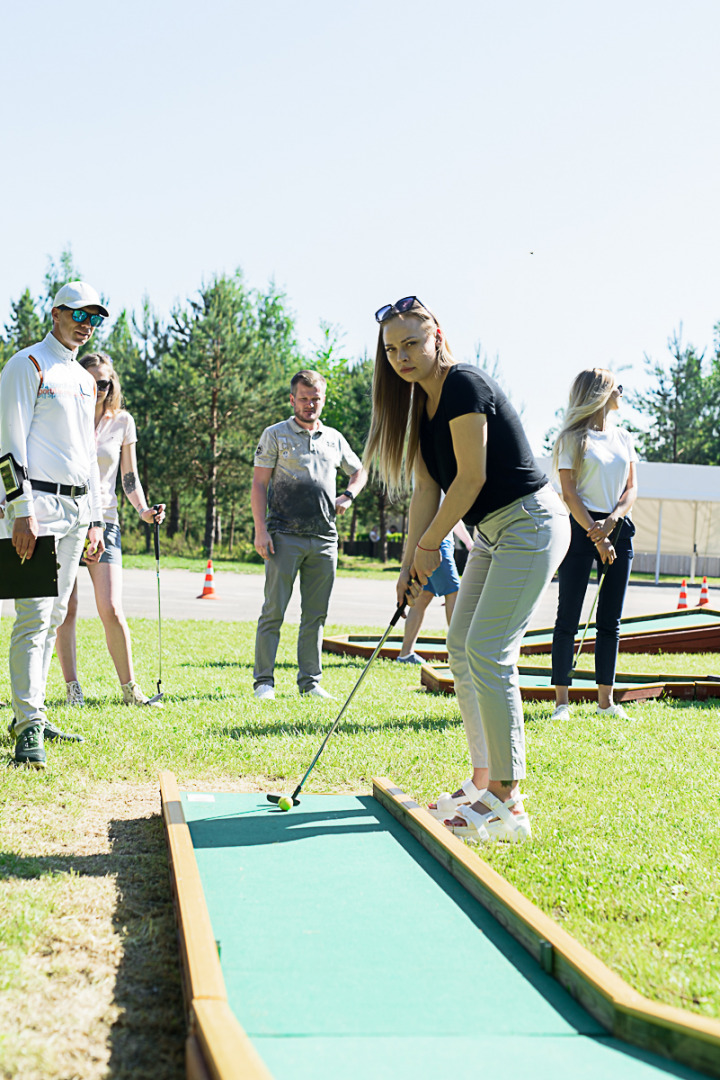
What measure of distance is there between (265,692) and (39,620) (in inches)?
85.5

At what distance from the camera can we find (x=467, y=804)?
362 centimetres

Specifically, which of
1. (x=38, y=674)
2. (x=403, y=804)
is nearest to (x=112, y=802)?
(x=38, y=674)

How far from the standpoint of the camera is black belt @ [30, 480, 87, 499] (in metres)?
4.46

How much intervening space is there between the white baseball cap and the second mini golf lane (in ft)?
8.41

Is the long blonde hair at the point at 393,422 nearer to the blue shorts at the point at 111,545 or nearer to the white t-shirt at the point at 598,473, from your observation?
the white t-shirt at the point at 598,473

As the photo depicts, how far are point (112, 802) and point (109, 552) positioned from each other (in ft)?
7.46

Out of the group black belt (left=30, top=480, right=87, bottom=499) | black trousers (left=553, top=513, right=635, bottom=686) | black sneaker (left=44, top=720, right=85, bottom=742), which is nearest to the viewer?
black belt (left=30, top=480, right=87, bottom=499)

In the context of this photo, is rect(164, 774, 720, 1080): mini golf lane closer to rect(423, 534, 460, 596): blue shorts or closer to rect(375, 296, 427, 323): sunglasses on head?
rect(375, 296, 427, 323): sunglasses on head

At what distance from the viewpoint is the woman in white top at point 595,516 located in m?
5.78

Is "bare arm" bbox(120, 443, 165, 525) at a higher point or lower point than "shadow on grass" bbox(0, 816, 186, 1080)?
higher

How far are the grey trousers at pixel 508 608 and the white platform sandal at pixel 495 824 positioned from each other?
0.11m

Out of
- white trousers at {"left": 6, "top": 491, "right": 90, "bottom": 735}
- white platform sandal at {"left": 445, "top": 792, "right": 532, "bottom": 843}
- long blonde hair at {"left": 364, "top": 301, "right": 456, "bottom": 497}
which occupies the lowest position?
white platform sandal at {"left": 445, "top": 792, "right": 532, "bottom": 843}

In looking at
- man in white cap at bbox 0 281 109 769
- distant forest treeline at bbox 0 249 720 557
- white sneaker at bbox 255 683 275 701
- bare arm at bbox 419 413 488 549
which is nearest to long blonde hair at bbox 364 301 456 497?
bare arm at bbox 419 413 488 549

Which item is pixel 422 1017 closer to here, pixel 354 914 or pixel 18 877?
pixel 354 914
